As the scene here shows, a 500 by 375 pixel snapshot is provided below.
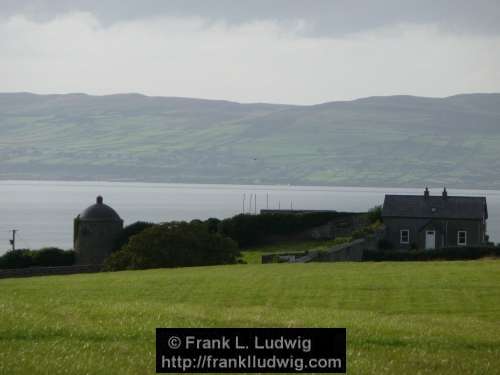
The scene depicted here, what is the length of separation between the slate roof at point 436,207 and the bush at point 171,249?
28.1 metres

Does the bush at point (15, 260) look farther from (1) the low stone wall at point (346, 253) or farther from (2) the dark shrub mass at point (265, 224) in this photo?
(1) the low stone wall at point (346, 253)

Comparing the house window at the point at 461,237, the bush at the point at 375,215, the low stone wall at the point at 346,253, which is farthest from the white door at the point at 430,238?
the low stone wall at the point at 346,253

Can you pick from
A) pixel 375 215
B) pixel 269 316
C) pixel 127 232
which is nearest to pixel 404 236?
pixel 375 215

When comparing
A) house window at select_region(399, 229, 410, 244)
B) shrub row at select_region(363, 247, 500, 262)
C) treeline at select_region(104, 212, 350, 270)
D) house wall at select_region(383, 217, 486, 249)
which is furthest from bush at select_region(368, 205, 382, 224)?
treeline at select_region(104, 212, 350, 270)

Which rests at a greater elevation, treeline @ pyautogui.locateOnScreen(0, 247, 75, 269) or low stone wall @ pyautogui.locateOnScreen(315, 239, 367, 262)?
low stone wall @ pyautogui.locateOnScreen(315, 239, 367, 262)

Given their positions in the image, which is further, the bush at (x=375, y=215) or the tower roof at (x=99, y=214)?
the bush at (x=375, y=215)

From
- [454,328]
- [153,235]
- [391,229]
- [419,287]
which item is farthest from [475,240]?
[454,328]

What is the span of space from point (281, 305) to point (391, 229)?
57197 millimetres

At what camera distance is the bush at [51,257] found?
72.9 meters

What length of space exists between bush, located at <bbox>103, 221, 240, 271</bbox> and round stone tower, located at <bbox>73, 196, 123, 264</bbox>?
1606 cm

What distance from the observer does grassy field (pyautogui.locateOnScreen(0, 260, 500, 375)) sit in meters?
15.2

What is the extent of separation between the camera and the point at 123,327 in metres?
18.1

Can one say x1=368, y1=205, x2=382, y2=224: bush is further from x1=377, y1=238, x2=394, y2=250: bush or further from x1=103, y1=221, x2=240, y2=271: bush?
x1=103, y1=221, x2=240, y2=271: bush

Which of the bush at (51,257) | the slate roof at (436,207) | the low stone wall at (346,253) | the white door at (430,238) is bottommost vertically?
the bush at (51,257)
